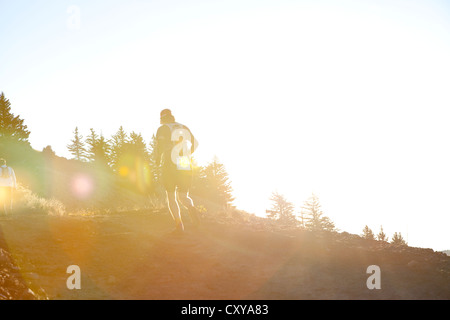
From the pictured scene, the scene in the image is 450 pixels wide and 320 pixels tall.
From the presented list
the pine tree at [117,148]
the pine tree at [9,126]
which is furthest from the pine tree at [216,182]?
the pine tree at [9,126]

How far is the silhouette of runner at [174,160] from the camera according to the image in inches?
260

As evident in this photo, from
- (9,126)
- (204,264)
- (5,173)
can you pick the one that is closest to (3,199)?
(5,173)

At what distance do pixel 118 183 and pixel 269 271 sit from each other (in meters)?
39.6

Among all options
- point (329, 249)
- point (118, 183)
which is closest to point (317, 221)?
point (118, 183)

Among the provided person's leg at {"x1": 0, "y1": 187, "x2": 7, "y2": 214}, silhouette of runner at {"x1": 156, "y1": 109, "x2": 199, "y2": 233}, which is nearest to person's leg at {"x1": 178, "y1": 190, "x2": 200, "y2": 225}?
silhouette of runner at {"x1": 156, "y1": 109, "x2": 199, "y2": 233}

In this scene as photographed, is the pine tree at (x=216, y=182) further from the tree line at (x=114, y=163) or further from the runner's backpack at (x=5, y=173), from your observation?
the runner's backpack at (x=5, y=173)

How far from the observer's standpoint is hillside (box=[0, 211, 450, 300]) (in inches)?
160

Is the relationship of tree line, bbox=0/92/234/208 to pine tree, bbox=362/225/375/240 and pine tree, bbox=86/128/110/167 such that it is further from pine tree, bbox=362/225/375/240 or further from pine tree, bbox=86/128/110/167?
pine tree, bbox=362/225/375/240

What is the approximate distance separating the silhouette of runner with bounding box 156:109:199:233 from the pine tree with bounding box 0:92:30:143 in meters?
36.4

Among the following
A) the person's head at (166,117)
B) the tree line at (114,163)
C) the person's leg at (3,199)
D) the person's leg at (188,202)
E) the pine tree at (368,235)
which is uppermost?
the tree line at (114,163)

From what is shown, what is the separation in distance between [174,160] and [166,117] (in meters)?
1.09

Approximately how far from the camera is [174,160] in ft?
21.7

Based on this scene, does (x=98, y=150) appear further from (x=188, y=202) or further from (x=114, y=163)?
(x=188, y=202)
